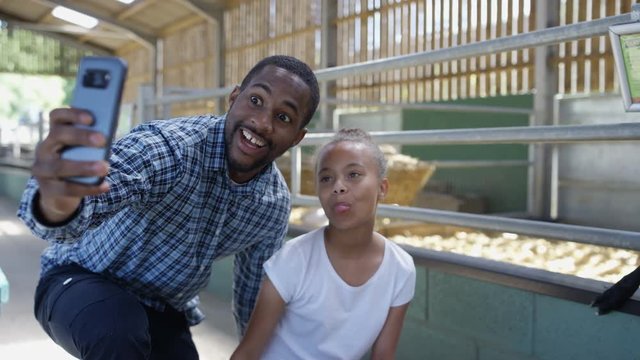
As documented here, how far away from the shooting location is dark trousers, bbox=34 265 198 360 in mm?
1321

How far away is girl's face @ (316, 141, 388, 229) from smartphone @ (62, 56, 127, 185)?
71 cm

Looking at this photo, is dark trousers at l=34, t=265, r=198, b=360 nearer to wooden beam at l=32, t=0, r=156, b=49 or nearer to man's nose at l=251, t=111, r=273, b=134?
man's nose at l=251, t=111, r=273, b=134

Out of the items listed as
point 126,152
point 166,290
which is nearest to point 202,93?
point 166,290

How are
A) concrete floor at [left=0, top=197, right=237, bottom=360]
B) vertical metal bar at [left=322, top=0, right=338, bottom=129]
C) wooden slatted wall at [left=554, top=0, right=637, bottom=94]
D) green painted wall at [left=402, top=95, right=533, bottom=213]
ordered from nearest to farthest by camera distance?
1. concrete floor at [left=0, top=197, right=237, bottom=360]
2. wooden slatted wall at [left=554, top=0, right=637, bottom=94]
3. green painted wall at [left=402, top=95, right=533, bottom=213]
4. vertical metal bar at [left=322, top=0, right=338, bottom=129]

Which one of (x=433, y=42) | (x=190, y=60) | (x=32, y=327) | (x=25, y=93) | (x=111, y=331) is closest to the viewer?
(x=111, y=331)

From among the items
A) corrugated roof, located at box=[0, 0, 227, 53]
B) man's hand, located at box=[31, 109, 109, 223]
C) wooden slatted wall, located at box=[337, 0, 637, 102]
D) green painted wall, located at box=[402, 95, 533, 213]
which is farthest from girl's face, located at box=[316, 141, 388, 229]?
corrugated roof, located at box=[0, 0, 227, 53]

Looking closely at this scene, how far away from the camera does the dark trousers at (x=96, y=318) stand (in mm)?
1321

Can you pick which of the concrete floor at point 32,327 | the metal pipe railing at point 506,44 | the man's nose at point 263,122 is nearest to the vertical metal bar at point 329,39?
the concrete floor at point 32,327

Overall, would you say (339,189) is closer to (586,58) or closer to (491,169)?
(491,169)

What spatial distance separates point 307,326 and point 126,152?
572 millimetres

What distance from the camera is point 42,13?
534 inches

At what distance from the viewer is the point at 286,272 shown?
1475 mm

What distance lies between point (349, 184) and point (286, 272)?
0.25 metres

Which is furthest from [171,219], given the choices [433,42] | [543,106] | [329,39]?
[329,39]
